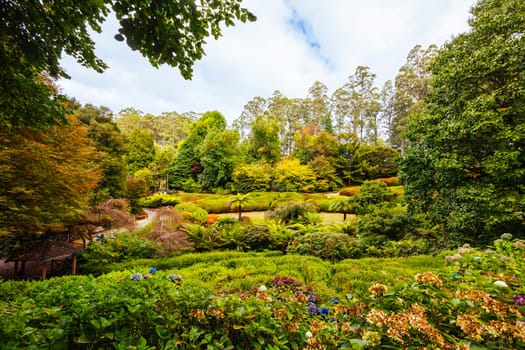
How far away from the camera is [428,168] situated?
18.0 feet

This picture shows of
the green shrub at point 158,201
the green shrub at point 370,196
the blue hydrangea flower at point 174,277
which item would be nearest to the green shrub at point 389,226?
the green shrub at point 370,196

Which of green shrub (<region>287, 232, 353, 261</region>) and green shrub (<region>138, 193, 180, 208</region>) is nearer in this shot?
green shrub (<region>287, 232, 353, 261</region>)

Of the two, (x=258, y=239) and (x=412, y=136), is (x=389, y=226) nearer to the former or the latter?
(x=412, y=136)

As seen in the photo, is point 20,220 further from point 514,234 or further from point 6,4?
point 514,234

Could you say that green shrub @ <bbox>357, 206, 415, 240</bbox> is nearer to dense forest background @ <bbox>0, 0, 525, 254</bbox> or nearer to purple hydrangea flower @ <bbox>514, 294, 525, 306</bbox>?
dense forest background @ <bbox>0, 0, 525, 254</bbox>

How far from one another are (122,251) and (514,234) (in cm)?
922

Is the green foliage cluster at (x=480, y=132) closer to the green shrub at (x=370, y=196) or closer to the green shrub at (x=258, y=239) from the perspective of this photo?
the green shrub at (x=258, y=239)

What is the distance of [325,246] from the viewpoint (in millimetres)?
5695

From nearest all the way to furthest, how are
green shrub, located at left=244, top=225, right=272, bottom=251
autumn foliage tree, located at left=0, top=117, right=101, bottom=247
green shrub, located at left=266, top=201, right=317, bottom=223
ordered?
autumn foliage tree, located at left=0, top=117, right=101, bottom=247 → green shrub, located at left=244, top=225, right=272, bottom=251 → green shrub, located at left=266, top=201, right=317, bottom=223

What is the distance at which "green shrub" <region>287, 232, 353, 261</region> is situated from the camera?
557cm

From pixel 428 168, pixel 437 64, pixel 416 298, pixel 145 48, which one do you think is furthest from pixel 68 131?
pixel 437 64

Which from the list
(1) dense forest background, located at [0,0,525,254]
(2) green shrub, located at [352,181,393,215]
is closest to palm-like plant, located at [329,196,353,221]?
(2) green shrub, located at [352,181,393,215]

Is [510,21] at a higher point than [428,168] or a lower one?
higher

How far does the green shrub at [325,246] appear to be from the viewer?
5.57m
